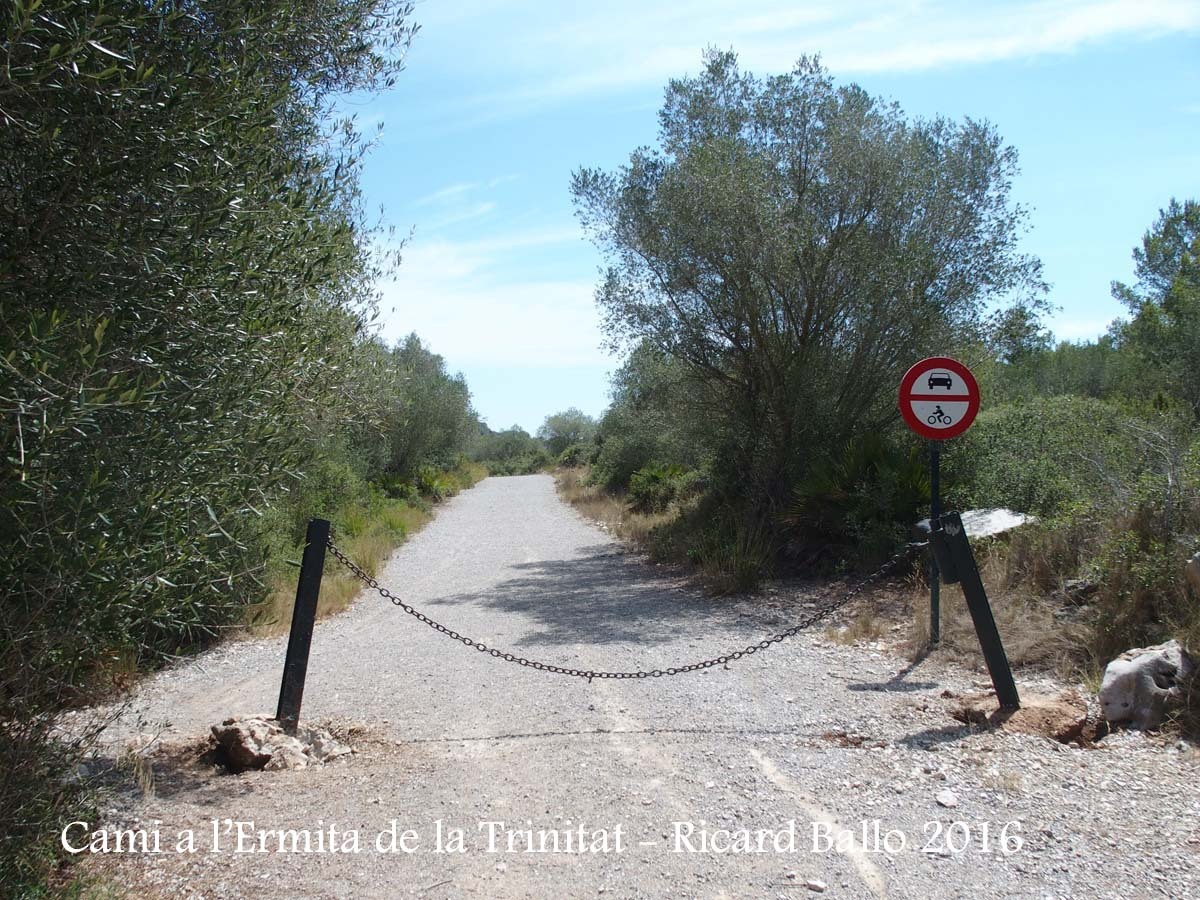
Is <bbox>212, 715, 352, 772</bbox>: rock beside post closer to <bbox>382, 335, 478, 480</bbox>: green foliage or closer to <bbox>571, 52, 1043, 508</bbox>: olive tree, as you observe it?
<bbox>571, 52, 1043, 508</bbox>: olive tree

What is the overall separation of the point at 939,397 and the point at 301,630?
5.67 metres

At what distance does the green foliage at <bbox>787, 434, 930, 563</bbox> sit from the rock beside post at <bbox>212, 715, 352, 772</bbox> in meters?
7.86

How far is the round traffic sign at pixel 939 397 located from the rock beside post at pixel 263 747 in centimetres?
551

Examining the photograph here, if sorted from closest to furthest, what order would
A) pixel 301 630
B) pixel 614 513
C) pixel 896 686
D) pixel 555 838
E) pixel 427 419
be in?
pixel 555 838, pixel 301 630, pixel 896 686, pixel 614 513, pixel 427 419

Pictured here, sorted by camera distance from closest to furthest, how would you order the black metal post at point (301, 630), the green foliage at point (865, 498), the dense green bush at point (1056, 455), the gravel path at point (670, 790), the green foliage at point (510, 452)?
the gravel path at point (670, 790)
the black metal post at point (301, 630)
the dense green bush at point (1056, 455)
the green foliage at point (865, 498)
the green foliage at point (510, 452)

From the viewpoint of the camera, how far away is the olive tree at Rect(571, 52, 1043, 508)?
13258 millimetres

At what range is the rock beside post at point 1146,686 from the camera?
18.3 ft

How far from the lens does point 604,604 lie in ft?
39.4

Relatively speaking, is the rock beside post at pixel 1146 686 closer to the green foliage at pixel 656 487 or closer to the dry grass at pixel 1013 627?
the dry grass at pixel 1013 627

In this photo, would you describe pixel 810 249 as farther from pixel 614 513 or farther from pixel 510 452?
pixel 510 452

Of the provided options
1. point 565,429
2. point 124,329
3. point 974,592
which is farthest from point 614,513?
point 565,429

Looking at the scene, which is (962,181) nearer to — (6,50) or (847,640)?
(847,640)

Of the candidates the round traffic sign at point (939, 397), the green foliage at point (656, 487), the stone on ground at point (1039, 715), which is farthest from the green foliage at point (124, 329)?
the green foliage at point (656, 487)

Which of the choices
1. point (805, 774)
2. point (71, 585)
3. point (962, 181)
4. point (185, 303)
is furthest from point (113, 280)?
point (962, 181)
